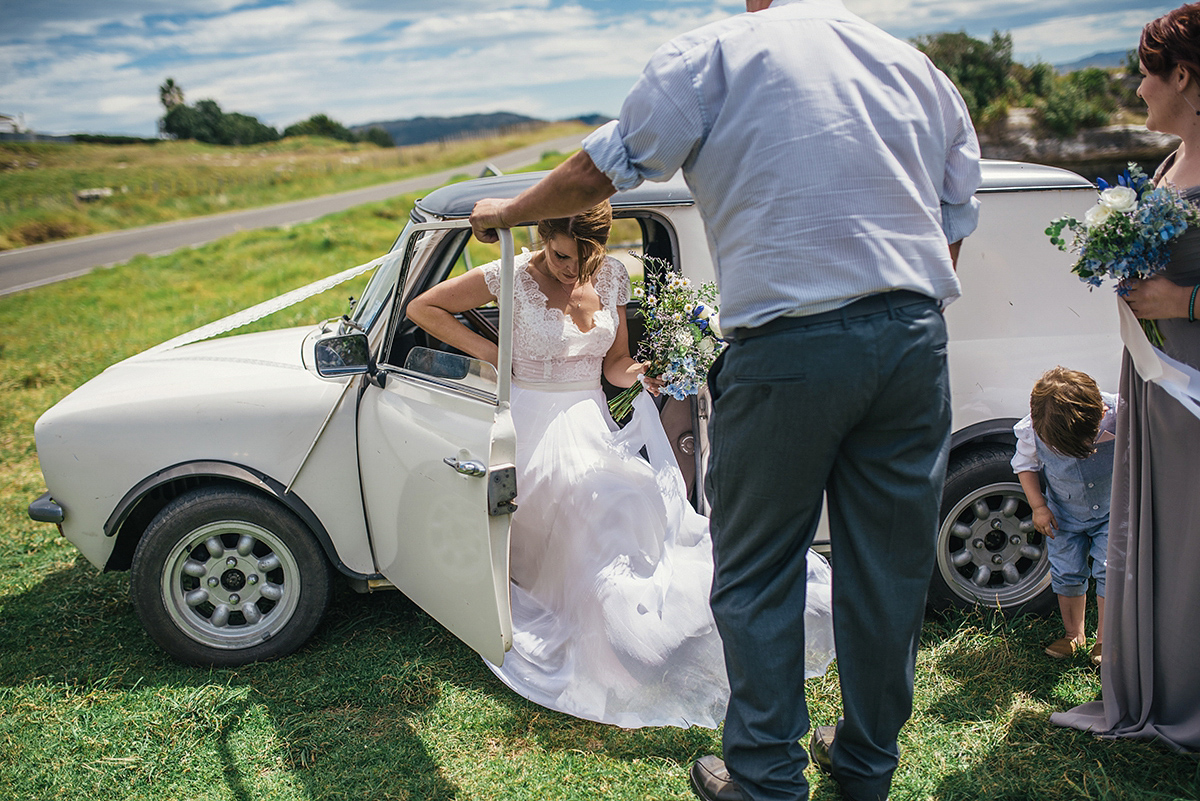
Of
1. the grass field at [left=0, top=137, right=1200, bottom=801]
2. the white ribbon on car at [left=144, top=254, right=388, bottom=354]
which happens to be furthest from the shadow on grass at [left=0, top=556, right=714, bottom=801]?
the white ribbon on car at [left=144, top=254, right=388, bottom=354]

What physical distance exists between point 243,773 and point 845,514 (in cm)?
225

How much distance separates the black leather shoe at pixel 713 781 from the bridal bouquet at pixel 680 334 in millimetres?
1256

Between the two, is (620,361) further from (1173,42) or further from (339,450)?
(1173,42)

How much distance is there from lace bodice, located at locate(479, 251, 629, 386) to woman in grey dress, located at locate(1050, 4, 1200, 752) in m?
1.88

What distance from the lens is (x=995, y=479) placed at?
3420 mm

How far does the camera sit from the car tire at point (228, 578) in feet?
11.0

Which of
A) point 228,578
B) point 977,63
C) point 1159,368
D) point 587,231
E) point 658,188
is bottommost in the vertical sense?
point 228,578

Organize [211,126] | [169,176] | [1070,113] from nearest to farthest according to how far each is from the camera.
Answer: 1. [1070,113]
2. [169,176]
3. [211,126]

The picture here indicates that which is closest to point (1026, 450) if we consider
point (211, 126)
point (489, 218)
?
point (489, 218)

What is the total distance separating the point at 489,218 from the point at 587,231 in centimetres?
90

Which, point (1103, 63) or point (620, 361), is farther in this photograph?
point (1103, 63)

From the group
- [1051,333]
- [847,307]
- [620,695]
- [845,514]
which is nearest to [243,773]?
[620,695]

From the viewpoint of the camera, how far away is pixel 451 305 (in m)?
3.35

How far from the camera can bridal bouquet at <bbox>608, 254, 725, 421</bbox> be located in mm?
3088
